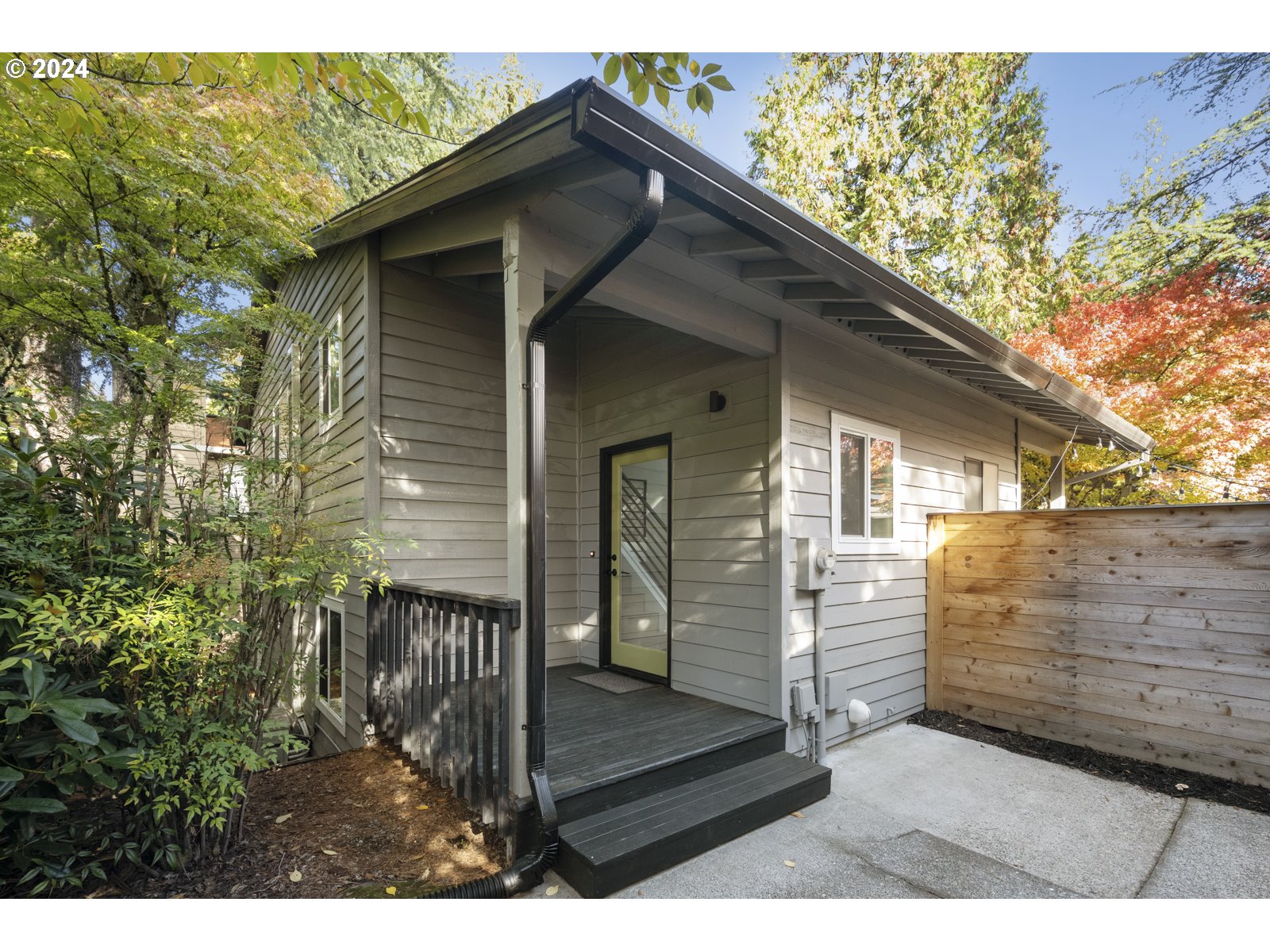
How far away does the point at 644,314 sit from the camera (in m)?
3.20

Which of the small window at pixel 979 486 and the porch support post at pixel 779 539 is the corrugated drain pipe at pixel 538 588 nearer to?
the porch support post at pixel 779 539

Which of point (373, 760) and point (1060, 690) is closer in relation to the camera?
point (373, 760)

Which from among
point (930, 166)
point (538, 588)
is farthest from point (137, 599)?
point (930, 166)

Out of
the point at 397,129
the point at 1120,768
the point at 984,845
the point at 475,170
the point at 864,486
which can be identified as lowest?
the point at 1120,768

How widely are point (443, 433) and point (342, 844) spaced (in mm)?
2604

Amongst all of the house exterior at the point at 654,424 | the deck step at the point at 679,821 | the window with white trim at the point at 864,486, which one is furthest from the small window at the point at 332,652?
the window with white trim at the point at 864,486

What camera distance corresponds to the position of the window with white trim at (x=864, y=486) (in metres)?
4.21

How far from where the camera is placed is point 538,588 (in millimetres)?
2523

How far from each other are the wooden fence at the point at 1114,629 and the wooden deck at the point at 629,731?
2.30 m

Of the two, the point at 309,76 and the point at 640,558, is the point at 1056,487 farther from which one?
the point at 309,76

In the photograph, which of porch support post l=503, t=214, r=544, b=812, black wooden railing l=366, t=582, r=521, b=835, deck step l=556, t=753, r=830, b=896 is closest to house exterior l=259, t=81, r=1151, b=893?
porch support post l=503, t=214, r=544, b=812

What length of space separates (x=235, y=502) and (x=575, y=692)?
252cm
